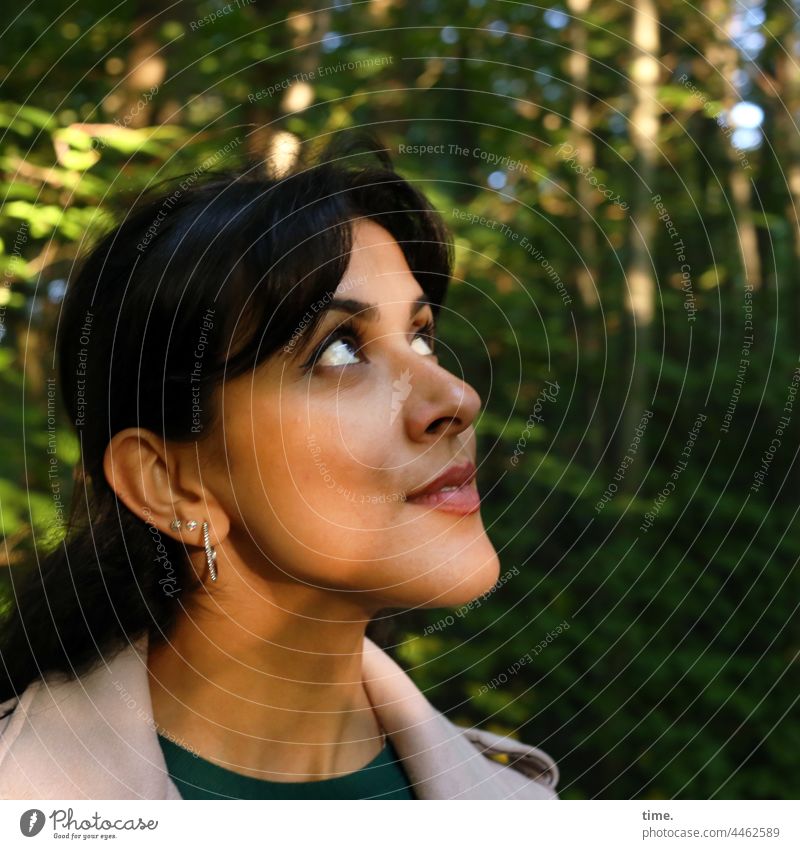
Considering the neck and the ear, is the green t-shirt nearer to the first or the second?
the neck

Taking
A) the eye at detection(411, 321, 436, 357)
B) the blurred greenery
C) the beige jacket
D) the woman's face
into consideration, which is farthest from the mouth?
the blurred greenery

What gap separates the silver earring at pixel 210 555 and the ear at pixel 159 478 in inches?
0.5

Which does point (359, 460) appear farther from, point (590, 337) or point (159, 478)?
point (590, 337)

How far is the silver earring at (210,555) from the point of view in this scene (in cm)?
82

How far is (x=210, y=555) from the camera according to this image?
83 centimetres

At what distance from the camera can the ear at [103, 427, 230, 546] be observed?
80 centimetres

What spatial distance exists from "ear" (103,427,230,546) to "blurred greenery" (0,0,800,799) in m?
0.71

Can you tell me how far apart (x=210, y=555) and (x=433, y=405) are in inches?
9.0

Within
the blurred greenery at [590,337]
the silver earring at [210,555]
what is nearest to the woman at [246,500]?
the silver earring at [210,555]

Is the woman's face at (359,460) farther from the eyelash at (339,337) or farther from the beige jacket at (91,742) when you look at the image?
the beige jacket at (91,742)

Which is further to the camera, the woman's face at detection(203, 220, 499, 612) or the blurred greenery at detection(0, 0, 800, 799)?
the blurred greenery at detection(0, 0, 800, 799)

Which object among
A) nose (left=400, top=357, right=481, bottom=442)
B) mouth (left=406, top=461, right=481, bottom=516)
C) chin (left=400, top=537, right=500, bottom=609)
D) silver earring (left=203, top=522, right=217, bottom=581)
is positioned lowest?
chin (left=400, top=537, right=500, bottom=609)

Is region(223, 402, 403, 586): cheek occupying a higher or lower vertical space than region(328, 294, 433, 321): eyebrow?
lower

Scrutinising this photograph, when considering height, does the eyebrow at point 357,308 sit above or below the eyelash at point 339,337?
above
